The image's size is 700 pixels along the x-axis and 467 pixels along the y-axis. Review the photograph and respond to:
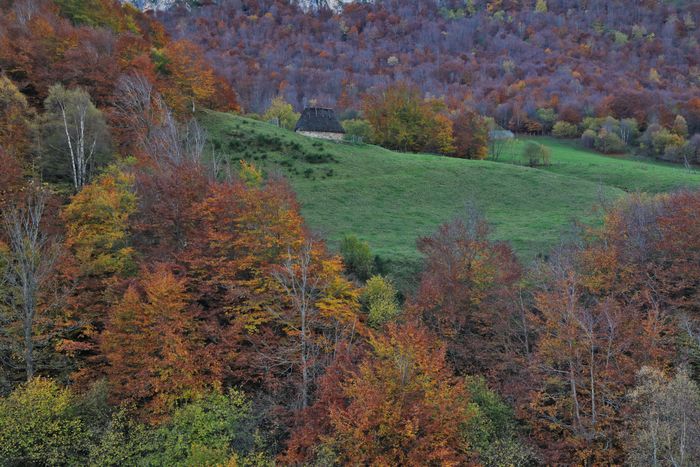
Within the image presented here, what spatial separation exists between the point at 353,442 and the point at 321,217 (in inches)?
980

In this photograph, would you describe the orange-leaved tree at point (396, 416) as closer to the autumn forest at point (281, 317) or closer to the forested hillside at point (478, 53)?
the autumn forest at point (281, 317)

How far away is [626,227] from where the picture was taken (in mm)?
29750

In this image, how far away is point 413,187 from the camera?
166 ft

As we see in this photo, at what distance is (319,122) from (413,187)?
64.9ft

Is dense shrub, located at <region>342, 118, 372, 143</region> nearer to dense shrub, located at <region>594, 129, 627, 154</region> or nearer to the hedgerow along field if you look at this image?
the hedgerow along field

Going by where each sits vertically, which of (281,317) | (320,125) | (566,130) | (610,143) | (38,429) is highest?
(566,130)

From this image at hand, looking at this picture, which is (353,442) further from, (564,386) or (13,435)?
(13,435)

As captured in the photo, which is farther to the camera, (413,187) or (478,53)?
(478,53)

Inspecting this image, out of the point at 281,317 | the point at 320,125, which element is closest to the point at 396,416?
the point at 281,317

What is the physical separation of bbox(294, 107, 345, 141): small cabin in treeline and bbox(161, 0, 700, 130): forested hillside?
2776 cm

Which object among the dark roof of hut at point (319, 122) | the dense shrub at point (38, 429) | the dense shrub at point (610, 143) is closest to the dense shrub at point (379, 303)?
the dense shrub at point (38, 429)

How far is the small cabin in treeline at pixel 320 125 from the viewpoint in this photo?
6400 centimetres

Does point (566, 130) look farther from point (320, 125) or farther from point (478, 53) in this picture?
point (478, 53)

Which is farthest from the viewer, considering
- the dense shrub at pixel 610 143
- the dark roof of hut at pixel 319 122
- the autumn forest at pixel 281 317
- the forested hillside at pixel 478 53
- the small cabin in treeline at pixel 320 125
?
the forested hillside at pixel 478 53
